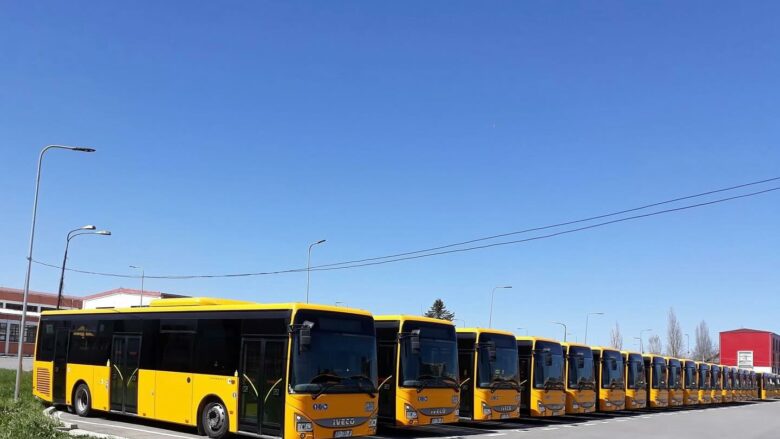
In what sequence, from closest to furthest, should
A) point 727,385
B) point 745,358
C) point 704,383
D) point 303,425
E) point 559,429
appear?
point 303,425
point 559,429
point 704,383
point 727,385
point 745,358

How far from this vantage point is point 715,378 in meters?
46.8

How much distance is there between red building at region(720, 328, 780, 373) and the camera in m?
139

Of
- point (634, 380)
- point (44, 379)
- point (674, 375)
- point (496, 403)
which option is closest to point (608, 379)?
point (634, 380)

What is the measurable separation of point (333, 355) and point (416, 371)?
144 inches

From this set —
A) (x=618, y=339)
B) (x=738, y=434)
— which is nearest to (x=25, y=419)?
(x=738, y=434)

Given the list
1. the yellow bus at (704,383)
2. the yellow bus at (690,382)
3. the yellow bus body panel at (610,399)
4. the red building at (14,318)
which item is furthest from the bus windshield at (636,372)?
the red building at (14,318)

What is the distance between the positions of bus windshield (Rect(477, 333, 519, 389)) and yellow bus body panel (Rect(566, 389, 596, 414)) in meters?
4.90

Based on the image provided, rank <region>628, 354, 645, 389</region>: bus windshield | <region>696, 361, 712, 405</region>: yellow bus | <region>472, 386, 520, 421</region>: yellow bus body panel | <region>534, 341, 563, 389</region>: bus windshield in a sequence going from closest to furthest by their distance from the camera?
1. <region>472, 386, 520, 421</region>: yellow bus body panel
2. <region>534, 341, 563, 389</region>: bus windshield
3. <region>628, 354, 645, 389</region>: bus windshield
4. <region>696, 361, 712, 405</region>: yellow bus

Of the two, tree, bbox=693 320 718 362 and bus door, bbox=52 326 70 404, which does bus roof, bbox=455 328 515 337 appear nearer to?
bus door, bbox=52 326 70 404

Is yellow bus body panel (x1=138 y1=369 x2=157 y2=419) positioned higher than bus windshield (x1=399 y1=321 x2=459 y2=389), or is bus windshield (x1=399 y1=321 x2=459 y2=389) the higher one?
bus windshield (x1=399 y1=321 x2=459 y2=389)

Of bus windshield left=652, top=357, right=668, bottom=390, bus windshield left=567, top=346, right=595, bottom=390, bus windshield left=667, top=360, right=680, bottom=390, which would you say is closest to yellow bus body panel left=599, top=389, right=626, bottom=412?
bus windshield left=567, top=346, right=595, bottom=390

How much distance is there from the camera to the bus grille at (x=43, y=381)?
72.2 feet

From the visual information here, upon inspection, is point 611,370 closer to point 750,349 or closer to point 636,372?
point 636,372

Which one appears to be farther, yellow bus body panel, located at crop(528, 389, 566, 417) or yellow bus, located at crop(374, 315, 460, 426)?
yellow bus body panel, located at crop(528, 389, 566, 417)
